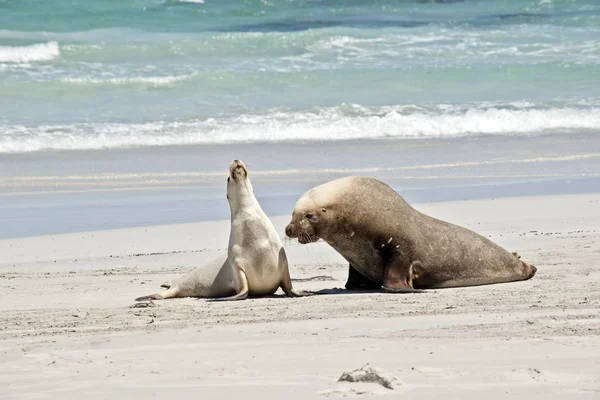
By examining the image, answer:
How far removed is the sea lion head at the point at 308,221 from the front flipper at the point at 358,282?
42 cm

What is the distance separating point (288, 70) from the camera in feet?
78.6

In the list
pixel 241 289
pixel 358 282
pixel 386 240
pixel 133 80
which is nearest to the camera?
pixel 241 289

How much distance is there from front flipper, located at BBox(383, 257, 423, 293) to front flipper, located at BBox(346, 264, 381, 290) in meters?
0.21

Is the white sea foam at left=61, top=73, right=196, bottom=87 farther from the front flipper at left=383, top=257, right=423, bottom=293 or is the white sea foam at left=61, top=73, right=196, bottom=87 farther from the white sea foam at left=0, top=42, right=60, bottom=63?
the front flipper at left=383, top=257, right=423, bottom=293

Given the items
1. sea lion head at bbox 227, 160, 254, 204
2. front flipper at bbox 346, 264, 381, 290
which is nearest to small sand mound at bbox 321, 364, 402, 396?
sea lion head at bbox 227, 160, 254, 204

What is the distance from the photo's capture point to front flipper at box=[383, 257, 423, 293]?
24.3 feet

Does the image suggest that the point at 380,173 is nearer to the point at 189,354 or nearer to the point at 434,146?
the point at 434,146

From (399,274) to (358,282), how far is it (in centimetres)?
34

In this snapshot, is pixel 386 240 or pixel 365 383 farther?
pixel 386 240

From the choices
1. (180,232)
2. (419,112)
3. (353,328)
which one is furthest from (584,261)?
(419,112)

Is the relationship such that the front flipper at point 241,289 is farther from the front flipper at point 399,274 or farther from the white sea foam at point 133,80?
the white sea foam at point 133,80

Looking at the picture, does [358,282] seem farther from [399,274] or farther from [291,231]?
[291,231]

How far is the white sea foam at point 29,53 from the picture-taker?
25594mm

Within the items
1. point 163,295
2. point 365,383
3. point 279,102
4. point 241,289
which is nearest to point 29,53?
point 279,102
